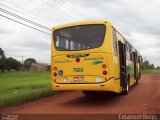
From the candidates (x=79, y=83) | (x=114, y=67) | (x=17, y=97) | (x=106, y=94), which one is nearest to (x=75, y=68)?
(x=79, y=83)


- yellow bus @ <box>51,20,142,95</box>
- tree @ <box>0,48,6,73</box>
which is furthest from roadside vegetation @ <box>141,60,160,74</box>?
yellow bus @ <box>51,20,142,95</box>

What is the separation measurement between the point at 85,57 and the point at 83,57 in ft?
0.32

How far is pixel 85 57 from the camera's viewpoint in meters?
14.7

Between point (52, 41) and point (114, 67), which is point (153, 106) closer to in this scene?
point (114, 67)

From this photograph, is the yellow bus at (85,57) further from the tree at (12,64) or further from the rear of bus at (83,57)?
the tree at (12,64)

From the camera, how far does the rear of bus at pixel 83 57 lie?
1435 centimetres

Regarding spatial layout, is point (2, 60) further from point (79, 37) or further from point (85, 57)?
→ point (85, 57)

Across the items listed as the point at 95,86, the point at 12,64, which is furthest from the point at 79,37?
the point at 12,64

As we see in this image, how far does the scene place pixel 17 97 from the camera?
16234mm

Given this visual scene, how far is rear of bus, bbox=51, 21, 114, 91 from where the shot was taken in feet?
47.1

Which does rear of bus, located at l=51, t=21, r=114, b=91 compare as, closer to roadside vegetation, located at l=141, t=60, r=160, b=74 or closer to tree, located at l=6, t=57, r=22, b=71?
roadside vegetation, located at l=141, t=60, r=160, b=74

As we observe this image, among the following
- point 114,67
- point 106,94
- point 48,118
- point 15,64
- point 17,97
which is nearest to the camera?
point 48,118

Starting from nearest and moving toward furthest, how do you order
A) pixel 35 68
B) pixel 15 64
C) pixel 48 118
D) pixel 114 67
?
pixel 48 118 < pixel 114 67 < pixel 15 64 < pixel 35 68

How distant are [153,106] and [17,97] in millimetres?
6176
